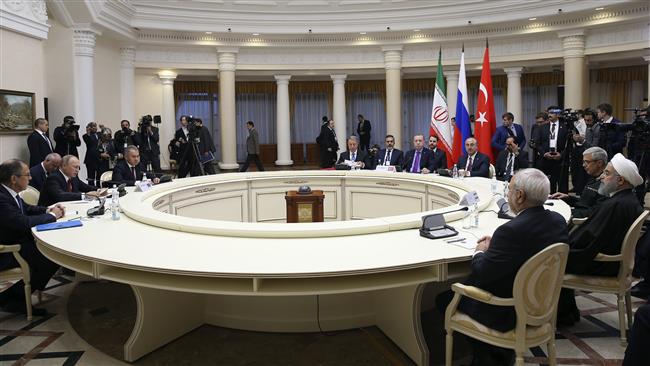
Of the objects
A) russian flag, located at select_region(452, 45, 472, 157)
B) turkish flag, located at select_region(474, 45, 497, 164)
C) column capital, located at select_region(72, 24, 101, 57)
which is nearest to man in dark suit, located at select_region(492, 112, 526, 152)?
turkish flag, located at select_region(474, 45, 497, 164)

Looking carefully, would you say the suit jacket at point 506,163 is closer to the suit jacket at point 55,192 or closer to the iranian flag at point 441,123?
the iranian flag at point 441,123

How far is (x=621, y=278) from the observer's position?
3184mm

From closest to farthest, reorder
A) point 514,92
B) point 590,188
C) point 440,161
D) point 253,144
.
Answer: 1. point 590,188
2. point 440,161
3. point 253,144
4. point 514,92

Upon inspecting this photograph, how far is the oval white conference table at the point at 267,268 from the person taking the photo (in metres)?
2.67

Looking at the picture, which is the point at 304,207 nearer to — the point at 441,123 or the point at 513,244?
the point at 441,123

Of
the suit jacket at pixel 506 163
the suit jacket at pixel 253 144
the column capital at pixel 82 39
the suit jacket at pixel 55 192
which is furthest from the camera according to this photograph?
the suit jacket at pixel 253 144

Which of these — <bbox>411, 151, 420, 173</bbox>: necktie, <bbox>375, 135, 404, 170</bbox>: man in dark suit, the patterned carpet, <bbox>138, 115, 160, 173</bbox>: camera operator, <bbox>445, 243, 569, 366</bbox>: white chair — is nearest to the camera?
<bbox>445, 243, 569, 366</bbox>: white chair

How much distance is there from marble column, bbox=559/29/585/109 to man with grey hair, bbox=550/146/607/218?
7297mm

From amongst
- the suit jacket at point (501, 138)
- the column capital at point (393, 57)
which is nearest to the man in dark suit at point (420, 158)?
the suit jacket at point (501, 138)

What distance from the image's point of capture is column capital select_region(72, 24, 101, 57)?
9.76 m

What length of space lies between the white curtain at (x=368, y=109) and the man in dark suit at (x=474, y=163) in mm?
9607

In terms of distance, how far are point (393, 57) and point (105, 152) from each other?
707 cm

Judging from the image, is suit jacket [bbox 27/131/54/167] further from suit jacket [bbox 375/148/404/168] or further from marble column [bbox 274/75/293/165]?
marble column [bbox 274/75/293/165]

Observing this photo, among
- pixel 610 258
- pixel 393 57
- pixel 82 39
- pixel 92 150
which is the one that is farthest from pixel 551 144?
pixel 82 39
